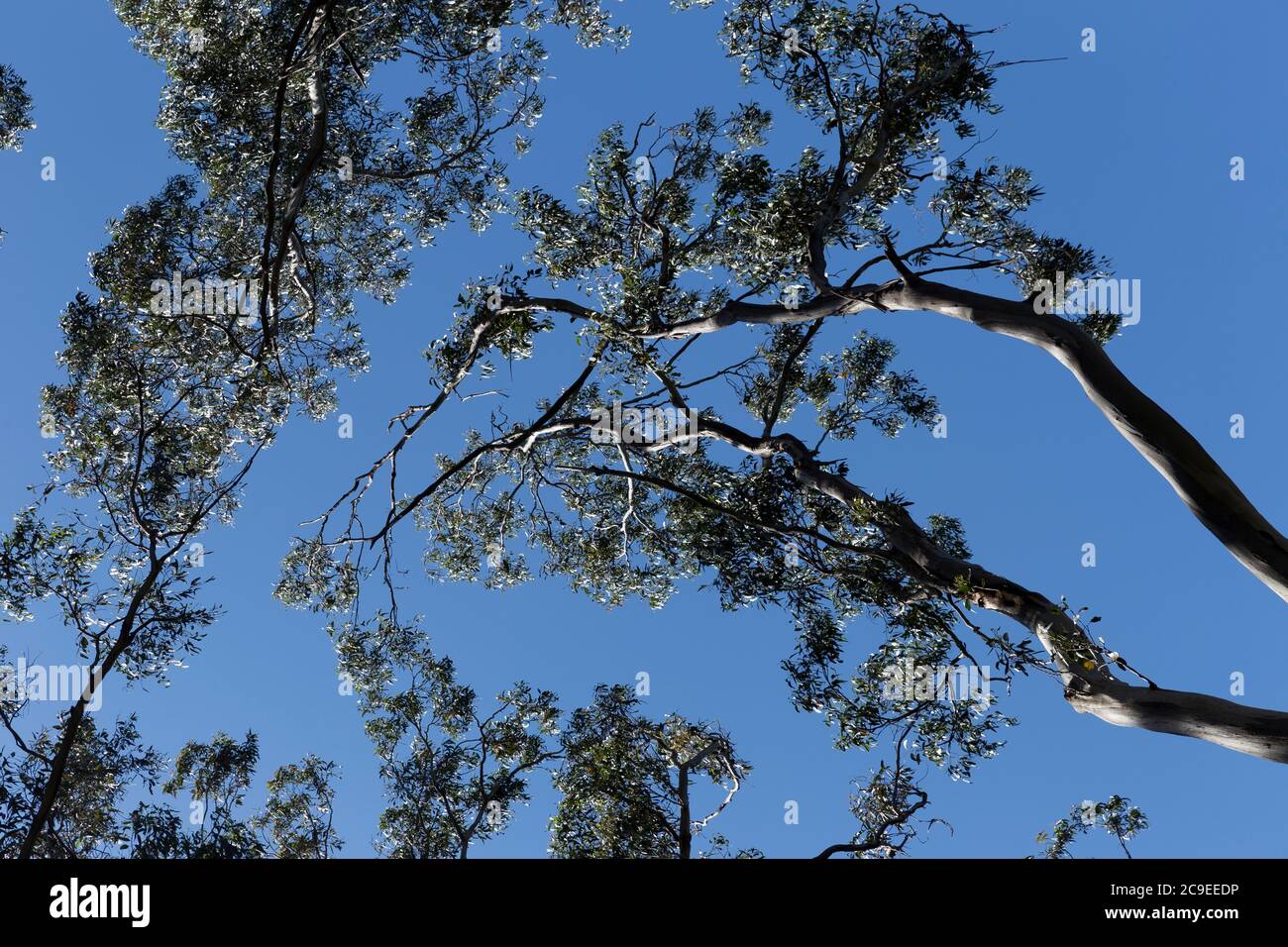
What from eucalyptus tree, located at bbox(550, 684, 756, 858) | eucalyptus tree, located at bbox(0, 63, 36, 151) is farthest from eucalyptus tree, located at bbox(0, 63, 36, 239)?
eucalyptus tree, located at bbox(550, 684, 756, 858)

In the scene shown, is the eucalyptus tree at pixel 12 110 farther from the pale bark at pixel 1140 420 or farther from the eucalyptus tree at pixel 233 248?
the pale bark at pixel 1140 420

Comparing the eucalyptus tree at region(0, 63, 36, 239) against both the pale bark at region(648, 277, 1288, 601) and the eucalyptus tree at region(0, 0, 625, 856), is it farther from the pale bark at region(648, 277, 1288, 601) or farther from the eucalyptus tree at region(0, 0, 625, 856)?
the pale bark at region(648, 277, 1288, 601)

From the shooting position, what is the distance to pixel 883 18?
886cm

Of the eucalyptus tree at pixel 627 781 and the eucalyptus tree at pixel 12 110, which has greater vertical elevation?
the eucalyptus tree at pixel 12 110

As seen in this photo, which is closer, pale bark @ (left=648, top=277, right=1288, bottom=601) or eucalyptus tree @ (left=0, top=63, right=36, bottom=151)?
pale bark @ (left=648, top=277, right=1288, bottom=601)

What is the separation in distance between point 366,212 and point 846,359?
324 inches

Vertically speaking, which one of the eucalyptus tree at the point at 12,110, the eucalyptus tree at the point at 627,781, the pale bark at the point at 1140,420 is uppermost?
the eucalyptus tree at the point at 12,110

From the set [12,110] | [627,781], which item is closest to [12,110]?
[12,110]

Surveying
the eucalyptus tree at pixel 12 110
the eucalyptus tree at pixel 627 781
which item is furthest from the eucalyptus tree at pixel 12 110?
the eucalyptus tree at pixel 627 781

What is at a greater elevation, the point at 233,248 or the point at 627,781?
the point at 233,248

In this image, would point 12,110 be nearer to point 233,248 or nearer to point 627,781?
point 233,248

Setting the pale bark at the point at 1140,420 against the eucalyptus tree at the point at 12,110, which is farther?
the eucalyptus tree at the point at 12,110
